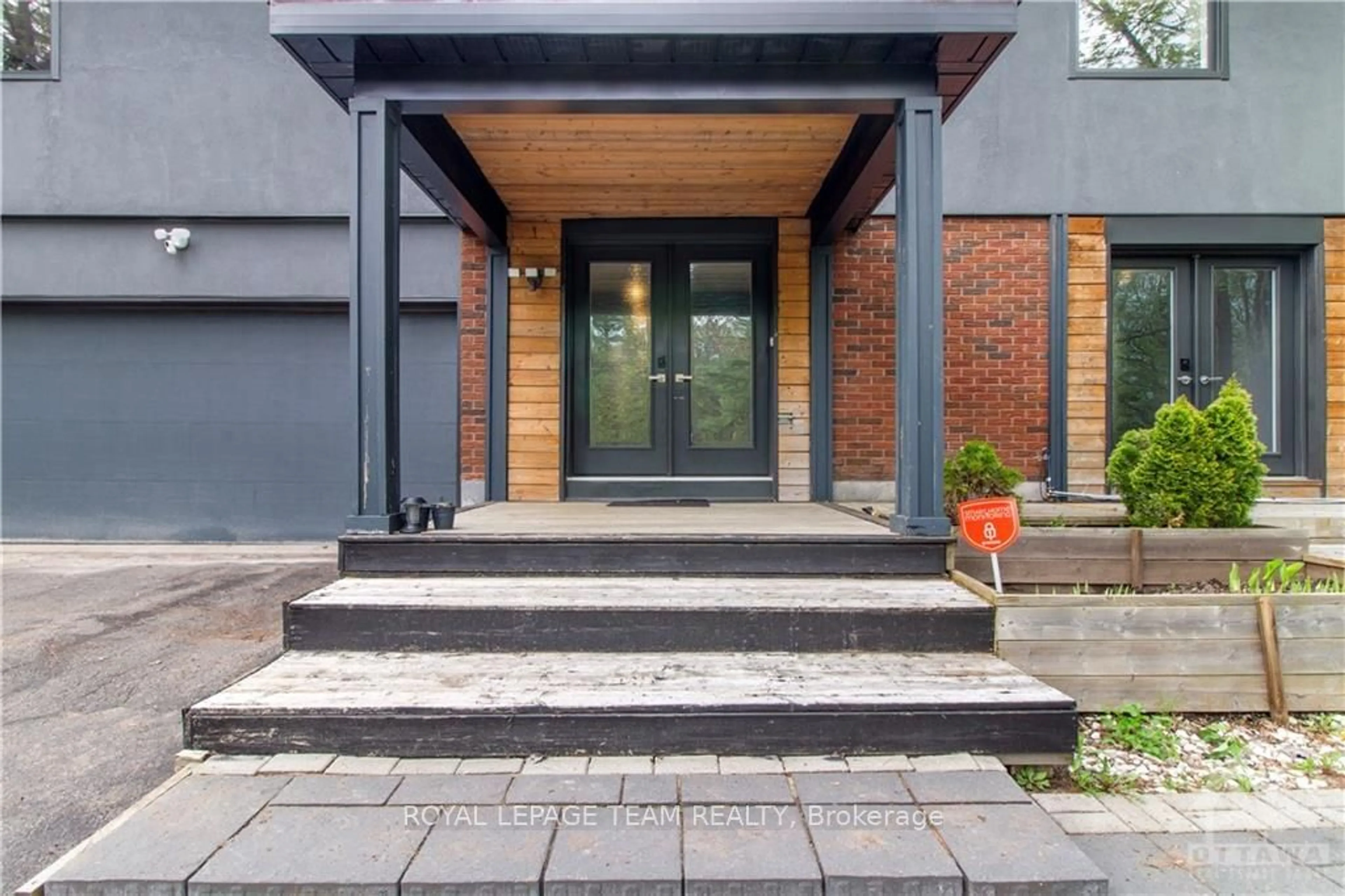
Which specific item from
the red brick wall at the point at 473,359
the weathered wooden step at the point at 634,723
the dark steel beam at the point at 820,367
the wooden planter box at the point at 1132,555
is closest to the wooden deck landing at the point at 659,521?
the dark steel beam at the point at 820,367

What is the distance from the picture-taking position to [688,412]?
5082 millimetres

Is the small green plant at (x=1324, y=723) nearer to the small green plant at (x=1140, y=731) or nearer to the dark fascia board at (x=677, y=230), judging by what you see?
the small green plant at (x=1140, y=731)

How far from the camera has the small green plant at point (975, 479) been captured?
3.61 m

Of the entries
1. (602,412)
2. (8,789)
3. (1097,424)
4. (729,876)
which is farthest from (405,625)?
(1097,424)

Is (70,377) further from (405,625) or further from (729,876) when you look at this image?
(729,876)

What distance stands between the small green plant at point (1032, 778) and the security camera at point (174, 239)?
6.59 meters

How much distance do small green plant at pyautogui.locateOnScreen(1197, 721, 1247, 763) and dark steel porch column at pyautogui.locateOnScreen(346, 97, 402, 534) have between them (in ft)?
10.4

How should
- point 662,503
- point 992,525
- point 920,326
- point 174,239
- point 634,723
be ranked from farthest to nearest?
1. point 174,239
2. point 662,503
3. point 920,326
4. point 992,525
5. point 634,723

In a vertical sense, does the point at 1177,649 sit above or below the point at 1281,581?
below

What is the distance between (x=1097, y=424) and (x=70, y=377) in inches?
328

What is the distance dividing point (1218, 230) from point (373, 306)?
5.85m

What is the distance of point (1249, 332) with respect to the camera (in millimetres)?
5129

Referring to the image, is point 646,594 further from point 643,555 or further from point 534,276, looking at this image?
point 534,276

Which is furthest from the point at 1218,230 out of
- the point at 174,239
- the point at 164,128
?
the point at 164,128
